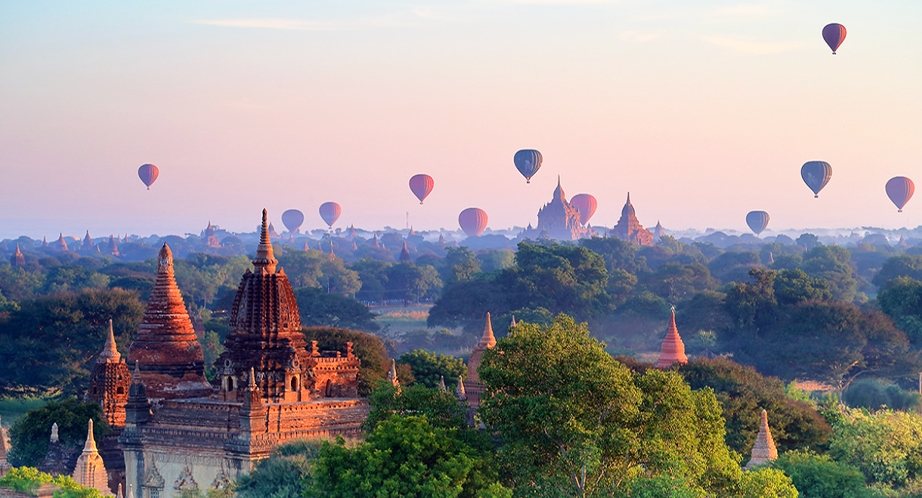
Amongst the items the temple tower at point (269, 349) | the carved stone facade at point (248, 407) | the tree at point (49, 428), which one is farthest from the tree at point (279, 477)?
the tree at point (49, 428)

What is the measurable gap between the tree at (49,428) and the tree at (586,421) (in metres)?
18.7

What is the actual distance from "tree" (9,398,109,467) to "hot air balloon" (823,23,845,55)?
79.1 m

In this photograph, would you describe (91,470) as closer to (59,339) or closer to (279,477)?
(279,477)

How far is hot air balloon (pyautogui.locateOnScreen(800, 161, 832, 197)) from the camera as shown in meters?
178

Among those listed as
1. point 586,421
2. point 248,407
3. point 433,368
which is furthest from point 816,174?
point 586,421

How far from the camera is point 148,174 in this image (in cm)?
18700

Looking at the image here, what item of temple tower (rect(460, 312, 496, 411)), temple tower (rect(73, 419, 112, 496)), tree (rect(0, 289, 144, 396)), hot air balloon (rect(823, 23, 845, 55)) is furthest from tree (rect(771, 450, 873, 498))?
hot air balloon (rect(823, 23, 845, 55))

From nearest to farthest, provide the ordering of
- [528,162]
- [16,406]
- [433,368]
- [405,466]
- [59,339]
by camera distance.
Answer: [405,466]
[433,368]
[16,406]
[59,339]
[528,162]

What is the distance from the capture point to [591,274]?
429 feet

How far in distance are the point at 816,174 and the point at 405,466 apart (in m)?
145

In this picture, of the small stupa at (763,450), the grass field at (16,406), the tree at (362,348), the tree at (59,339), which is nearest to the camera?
the small stupa at (763,450)

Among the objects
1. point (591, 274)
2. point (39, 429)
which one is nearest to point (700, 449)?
point (39, 429)

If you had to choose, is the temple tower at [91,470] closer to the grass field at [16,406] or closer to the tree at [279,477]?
the tree at [279,477]

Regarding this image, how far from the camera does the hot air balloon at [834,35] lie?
415 ft
